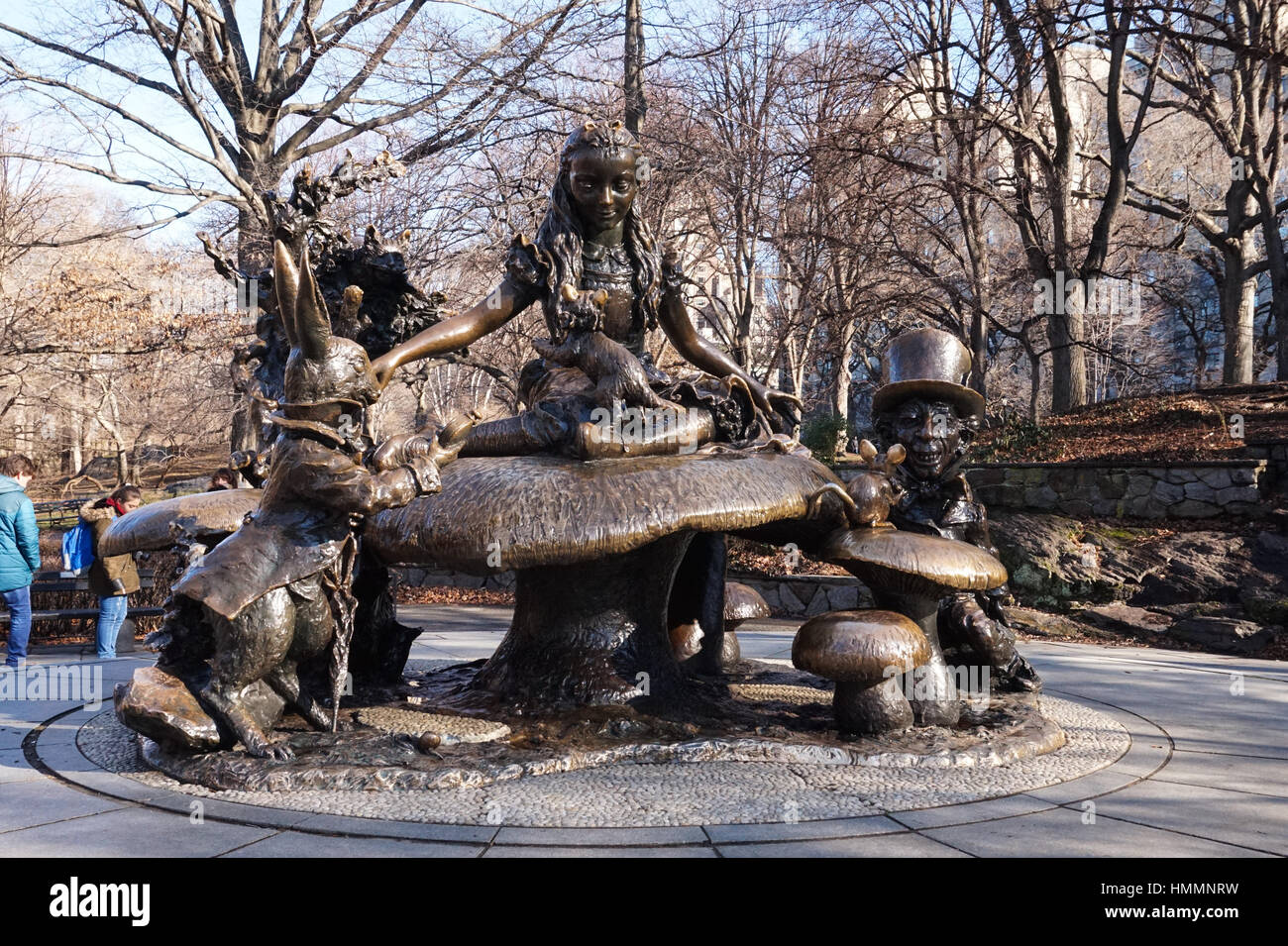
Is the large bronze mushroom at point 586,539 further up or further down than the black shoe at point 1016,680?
further up

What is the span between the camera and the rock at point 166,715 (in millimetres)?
3848

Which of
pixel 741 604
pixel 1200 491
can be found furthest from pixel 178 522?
pixel 1200 491

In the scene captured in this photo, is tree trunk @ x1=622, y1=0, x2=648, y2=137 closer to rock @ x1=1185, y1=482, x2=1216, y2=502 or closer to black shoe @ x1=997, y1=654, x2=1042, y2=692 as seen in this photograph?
rock @ x1=1185, y1=482, x2=1216, y2=502

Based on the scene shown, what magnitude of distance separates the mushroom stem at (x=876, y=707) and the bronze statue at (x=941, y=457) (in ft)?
2.63

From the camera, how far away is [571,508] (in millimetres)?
3994

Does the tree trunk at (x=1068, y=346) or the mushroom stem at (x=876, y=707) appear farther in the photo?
the tree trunk at (x=1068, y=346)

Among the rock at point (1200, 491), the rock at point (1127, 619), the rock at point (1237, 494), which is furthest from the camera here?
the rock at point (1200, 491)

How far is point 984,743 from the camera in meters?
4.26

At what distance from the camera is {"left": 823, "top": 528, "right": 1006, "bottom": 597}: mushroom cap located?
439cm

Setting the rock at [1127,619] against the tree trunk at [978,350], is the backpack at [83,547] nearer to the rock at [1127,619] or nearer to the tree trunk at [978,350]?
the rock at [1127,619]

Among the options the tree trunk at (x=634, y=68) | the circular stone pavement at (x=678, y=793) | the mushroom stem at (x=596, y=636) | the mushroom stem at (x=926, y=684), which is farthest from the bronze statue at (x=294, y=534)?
the tree trunk at (x=634, y=68)

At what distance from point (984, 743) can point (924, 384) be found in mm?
1787

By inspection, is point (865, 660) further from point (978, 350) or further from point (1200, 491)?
point (978, 350)

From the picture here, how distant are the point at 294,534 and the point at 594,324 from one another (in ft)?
5.92
